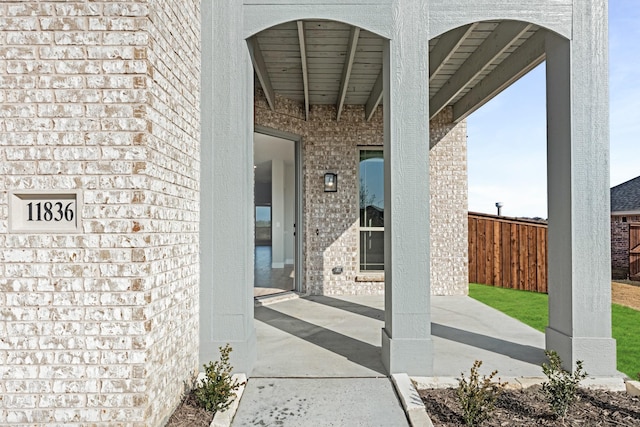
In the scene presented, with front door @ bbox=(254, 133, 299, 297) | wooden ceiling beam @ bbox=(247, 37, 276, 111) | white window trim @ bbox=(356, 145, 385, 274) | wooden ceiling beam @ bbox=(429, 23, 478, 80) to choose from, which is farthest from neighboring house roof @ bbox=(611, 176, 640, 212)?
wooden ceiling beam @ bbox=(247, 37, 276, 111)

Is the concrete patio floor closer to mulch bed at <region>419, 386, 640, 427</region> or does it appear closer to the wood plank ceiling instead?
mulch bed at <region>419, 386, 640, 427</region>

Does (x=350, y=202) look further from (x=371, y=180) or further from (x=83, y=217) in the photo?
(x=83, y=217)

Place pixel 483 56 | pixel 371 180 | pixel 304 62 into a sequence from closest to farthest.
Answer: pixel 483 56, pixel 304 62, pixel 371 180

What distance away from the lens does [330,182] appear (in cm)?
745

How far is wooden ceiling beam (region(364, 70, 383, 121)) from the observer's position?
619 centimetres

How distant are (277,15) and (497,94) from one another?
3.75m

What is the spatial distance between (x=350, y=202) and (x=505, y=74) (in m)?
3.32

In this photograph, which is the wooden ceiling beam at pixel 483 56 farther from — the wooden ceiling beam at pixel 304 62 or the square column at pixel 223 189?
the square column at pixel 223 189

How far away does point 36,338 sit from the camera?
2494 millimetres

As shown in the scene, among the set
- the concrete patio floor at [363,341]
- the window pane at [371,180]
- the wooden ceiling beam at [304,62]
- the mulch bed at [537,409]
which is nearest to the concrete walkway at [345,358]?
the concrete patio floor at [363,341]

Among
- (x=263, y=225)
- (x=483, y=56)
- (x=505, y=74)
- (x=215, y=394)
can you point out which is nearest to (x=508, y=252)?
(x=505, y=74)

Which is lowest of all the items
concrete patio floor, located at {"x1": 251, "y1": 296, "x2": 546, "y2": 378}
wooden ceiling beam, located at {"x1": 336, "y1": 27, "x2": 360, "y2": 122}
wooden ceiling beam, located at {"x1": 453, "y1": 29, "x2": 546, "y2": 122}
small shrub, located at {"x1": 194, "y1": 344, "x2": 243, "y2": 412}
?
concrete patio floor, located at {"x1": 251, "y1": 296, "x2": 546, "y2": 378}

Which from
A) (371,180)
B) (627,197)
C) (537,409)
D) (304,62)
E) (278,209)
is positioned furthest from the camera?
(627,197)

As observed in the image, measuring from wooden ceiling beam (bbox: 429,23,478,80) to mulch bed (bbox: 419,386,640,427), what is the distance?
12.0ft
